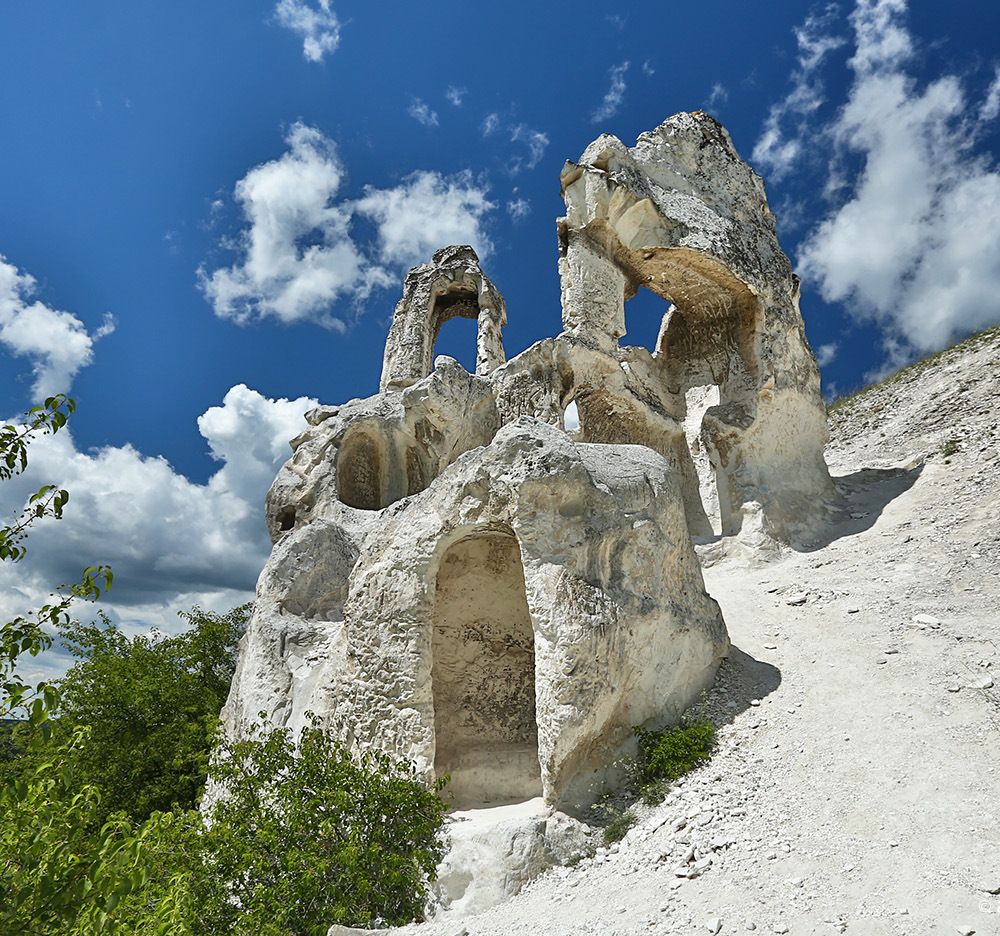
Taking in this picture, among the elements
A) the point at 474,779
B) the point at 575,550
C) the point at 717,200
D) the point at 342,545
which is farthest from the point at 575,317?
the point at 474,779

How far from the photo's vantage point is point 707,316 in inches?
805

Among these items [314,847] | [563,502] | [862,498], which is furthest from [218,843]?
[862,498]

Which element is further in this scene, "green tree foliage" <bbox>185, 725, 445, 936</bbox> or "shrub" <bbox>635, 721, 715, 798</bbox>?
"shrub" <bbox>635, 721, 715, 798</bbox>

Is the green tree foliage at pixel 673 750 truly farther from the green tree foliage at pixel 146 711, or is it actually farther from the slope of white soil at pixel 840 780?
the green tree foliage at pixel 146 711

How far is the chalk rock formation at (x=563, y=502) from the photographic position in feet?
29.6

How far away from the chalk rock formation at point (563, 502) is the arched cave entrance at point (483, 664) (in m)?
0.03

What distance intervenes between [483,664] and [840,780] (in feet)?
18.0

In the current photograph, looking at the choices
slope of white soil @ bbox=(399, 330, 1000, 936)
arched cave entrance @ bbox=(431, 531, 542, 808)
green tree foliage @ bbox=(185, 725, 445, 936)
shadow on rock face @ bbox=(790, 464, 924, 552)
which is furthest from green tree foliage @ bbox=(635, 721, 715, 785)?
shadow on rock face @ bbox=(790, 464, 924, 552)

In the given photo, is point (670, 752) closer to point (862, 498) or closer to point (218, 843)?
point (218, 843)

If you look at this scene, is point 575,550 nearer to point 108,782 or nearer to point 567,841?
point 567,841

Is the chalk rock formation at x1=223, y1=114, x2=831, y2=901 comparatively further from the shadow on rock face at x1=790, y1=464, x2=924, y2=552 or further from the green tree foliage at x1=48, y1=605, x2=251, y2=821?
the green tree foliage at x1=48, y1=605, x2=251, y2=821

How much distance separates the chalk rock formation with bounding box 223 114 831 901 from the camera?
9.01m

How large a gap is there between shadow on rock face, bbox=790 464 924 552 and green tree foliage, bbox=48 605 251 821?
13441mm

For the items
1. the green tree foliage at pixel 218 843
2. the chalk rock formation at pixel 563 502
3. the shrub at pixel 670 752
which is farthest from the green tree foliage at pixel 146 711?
the shrub at pixel 670 752
